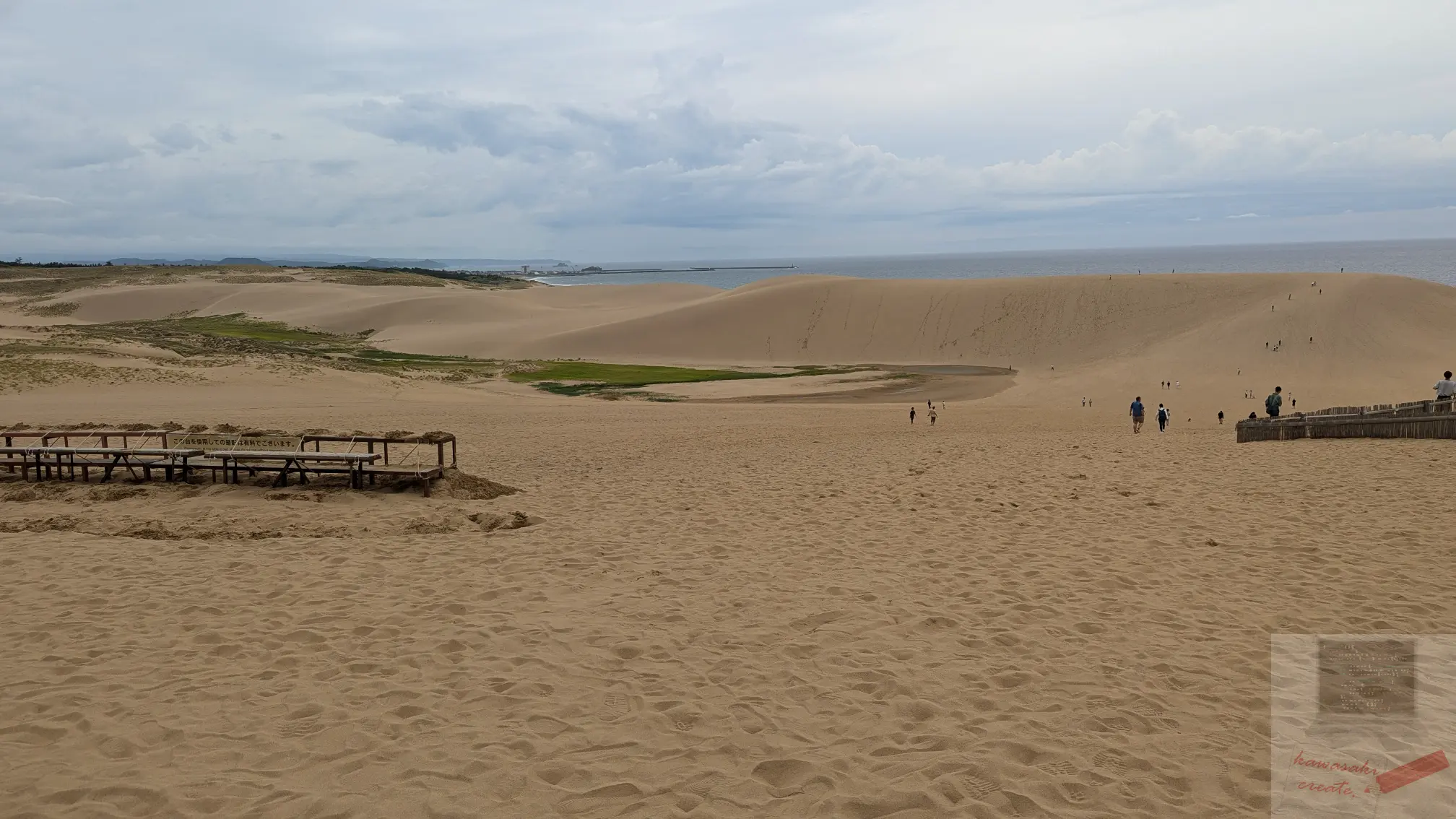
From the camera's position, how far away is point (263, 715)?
5.41 metres

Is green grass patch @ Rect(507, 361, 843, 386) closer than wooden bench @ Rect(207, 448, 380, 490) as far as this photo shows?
No

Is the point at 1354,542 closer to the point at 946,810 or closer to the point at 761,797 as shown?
the point at 946,810

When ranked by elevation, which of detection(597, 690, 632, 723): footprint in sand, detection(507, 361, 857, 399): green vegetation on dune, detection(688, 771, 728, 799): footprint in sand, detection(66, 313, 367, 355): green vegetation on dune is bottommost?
detection(507, 361, 857, 399): green vegetation on dune

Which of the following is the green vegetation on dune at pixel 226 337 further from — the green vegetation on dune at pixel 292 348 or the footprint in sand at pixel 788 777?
the footprint in sand at pixel 788 777

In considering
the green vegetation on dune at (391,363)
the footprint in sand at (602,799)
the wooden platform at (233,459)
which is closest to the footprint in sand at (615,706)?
the footprint in sand at (602,799)

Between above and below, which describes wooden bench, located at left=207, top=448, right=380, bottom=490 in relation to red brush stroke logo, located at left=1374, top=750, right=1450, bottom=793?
above

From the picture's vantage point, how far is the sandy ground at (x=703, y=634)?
4691 mm

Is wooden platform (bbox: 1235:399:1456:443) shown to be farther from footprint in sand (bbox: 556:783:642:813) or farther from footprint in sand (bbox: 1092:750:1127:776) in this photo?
footprint in sand (bbox: 556:783:642:813)

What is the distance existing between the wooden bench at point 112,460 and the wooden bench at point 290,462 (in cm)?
43

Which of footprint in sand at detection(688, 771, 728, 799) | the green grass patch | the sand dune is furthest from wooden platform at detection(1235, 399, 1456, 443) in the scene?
the green grass patch

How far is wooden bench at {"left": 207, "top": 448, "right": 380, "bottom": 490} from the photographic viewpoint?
11828mm

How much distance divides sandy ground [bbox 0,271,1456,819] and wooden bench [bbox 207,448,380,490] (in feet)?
1.34

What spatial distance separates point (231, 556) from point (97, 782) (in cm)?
459

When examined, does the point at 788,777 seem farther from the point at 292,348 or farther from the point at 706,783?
the point at 292,348
